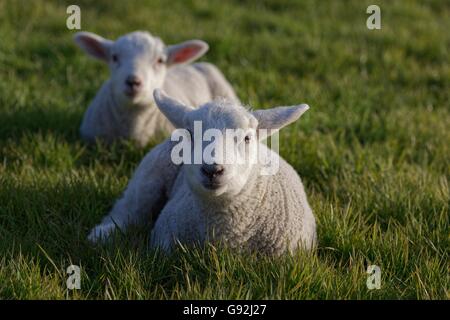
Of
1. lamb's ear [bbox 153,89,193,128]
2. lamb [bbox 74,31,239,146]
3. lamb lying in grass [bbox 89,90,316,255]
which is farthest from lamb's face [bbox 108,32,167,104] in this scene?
lamb's ear [bbox 153,89,193,128]

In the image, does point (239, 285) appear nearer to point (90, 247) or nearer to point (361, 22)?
point (90, 247)

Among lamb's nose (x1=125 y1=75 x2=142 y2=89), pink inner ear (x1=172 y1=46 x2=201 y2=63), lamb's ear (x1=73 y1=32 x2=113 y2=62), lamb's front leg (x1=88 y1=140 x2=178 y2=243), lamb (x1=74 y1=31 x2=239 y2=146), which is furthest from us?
pink inner ear (x1=172 y1=46 x2=201 y2=63)

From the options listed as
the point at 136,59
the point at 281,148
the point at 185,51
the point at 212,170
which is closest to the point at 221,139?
the point at 212,170

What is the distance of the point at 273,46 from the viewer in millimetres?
7797

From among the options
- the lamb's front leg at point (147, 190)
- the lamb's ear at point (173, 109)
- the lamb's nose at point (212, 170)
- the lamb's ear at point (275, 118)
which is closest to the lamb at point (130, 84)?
the lamb's front leg at point (147, 190)

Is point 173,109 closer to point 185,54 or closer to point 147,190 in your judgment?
point 147,190

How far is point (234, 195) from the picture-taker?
140 inches

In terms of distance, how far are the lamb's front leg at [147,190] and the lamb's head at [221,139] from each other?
565mm

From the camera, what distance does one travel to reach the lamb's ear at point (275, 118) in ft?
11.7

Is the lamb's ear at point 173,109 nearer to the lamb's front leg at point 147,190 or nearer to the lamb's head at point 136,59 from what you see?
the lamb's front leg at point 147,190

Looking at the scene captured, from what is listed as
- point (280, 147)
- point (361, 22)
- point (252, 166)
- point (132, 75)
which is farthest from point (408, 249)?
point (361, 22)

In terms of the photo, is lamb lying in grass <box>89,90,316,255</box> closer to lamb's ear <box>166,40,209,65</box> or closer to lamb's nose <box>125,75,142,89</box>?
lamb's nose <box>125,75,142,89</box>

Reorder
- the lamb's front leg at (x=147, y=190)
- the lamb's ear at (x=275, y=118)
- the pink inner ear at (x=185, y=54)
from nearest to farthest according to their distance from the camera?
the lamb's ear at (x=275, y=118), the lamb's front leg at (x=147, y=190), the pink inner ear at (x=185, y=54)

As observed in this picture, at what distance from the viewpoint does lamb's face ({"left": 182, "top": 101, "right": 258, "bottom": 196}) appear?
3262mm
